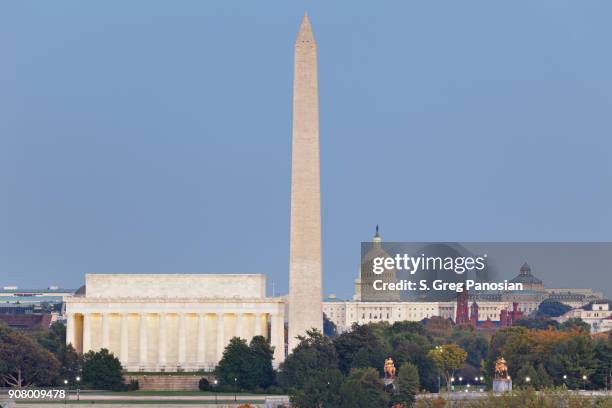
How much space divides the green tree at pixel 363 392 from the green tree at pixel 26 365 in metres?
25.7

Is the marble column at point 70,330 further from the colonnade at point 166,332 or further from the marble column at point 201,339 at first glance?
the marble column at point 201,339

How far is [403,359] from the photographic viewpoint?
476 feet

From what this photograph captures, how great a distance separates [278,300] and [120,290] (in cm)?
1114

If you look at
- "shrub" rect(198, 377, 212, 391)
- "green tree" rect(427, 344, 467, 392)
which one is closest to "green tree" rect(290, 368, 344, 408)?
"shrub" rect(198, 377, 212, 391)

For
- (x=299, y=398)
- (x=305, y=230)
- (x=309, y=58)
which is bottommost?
(x=299, y=398)

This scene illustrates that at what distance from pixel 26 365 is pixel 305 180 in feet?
67.8

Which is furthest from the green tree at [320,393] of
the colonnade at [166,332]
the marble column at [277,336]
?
the colonnade at [166,332]

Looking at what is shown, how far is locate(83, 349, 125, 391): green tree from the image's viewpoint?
5851 inches

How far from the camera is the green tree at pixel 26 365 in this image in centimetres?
14562

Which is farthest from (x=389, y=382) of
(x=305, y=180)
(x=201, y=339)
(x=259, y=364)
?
(x=201, y=339)

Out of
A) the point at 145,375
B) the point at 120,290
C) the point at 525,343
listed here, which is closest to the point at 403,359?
the point at 525,343

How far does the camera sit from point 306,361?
142000mm

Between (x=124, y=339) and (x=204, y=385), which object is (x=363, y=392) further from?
(x=124, y=339)

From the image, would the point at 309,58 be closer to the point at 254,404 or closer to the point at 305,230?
the point at 305,230
